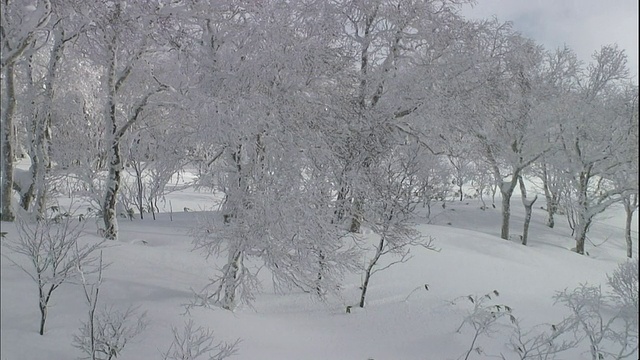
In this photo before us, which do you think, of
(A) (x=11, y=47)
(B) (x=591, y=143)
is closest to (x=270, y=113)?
(A) (x=11, y=47)

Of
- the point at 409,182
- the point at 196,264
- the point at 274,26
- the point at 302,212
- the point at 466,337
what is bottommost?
the point at 466,337

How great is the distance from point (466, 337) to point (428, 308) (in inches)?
37.8

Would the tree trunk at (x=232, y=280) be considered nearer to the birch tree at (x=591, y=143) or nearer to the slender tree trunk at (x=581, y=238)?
the birch tree at (x=591, y=143)

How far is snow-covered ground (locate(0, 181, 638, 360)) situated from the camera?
4816mm

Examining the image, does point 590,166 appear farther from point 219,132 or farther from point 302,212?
point 219,132

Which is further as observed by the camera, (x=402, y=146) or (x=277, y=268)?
(x=402, y=146)

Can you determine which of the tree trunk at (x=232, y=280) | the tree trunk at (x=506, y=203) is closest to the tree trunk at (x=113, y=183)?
the tree trunk at (x=232, y=280)

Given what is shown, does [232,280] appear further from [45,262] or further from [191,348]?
[45,262]

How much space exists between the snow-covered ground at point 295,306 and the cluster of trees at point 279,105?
22.1 inches

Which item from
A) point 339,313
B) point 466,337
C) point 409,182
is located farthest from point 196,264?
point 466,337

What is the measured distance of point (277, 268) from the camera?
5812 mm

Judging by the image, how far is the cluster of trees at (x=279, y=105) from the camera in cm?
568

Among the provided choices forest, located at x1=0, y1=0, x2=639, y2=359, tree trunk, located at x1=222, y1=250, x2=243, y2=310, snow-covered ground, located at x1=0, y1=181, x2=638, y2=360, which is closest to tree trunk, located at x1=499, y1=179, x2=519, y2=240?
forest, located at x1=0, y1=0, x2=639, y2=359

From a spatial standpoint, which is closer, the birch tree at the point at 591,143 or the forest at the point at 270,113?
the forest at the point at 270,113
